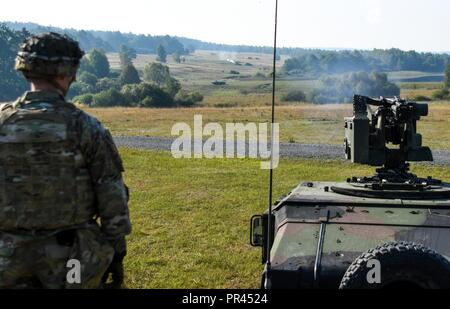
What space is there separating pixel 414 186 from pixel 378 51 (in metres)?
111

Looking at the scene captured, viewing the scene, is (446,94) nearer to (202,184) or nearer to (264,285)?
(202,184)

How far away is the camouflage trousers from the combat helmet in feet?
3.08

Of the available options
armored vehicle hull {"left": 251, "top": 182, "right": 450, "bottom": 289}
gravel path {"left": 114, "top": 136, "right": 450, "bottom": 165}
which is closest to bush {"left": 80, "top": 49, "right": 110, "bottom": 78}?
gravel path {"left": 114, "top": 136, "right": 450, "bottom": 165}

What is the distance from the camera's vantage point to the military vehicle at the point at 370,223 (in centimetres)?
461

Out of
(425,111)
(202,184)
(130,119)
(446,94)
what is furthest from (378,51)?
(425,111)

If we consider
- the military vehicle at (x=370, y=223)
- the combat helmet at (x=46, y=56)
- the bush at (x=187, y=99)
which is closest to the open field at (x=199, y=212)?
the military vehicle at (x=370, y=223)

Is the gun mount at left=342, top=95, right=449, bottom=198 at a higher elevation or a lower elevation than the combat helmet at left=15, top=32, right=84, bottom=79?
lower

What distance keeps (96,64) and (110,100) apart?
4625cm

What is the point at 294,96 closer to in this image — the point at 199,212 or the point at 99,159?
the point at 199,212

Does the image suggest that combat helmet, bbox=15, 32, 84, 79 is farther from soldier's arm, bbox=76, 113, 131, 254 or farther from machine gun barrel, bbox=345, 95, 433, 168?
machine gun barrel, bbox=345, 95, 433, 168

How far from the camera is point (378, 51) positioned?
11356cm

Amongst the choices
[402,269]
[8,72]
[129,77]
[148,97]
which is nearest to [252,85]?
[129,77]

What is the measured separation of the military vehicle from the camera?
182 inches

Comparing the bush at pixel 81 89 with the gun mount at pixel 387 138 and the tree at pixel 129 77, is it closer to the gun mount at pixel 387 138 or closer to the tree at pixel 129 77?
the tree at pixel 129 77
